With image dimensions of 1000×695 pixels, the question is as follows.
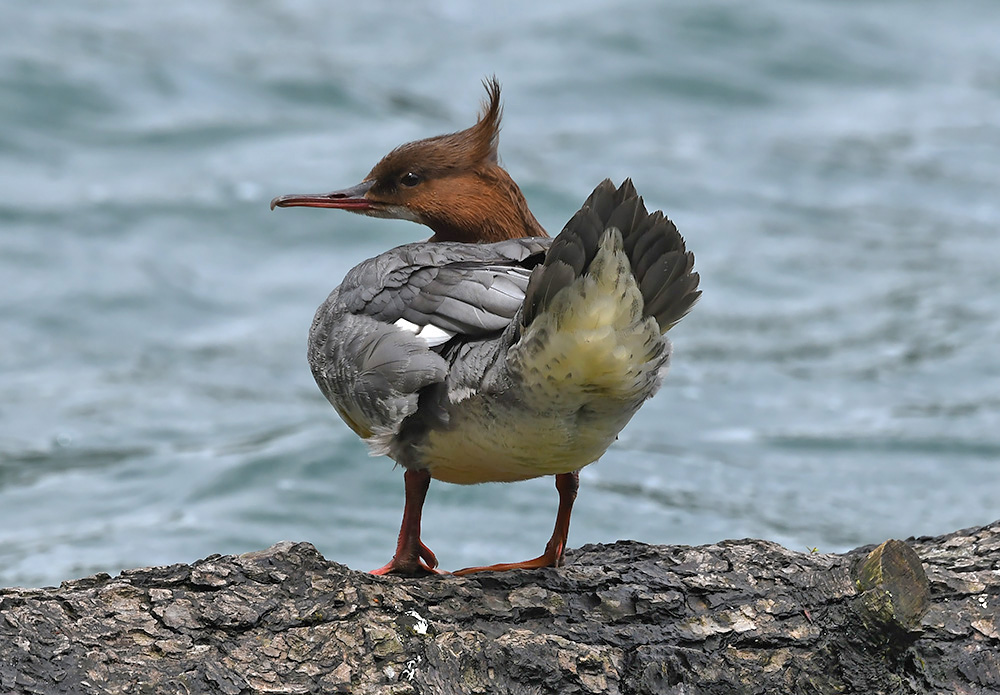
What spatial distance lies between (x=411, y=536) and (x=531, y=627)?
671mm

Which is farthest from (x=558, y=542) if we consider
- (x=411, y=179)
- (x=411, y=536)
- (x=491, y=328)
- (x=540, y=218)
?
(x=540, y=218)

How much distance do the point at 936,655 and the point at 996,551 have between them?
0.43 meters

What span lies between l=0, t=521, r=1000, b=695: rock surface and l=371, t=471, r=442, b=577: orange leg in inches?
17.2

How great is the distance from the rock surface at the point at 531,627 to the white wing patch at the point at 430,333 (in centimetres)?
58

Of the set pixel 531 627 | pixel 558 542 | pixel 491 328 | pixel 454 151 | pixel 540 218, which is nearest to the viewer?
pixel 531 627

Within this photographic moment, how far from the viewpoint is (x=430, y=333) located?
335cm

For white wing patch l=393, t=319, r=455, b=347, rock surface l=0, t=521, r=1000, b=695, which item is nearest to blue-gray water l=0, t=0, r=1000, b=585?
white wing patch l=393, t=319, r=455, b=347

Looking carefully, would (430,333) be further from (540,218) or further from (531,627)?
(540,218)

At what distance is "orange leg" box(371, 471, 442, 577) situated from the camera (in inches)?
140

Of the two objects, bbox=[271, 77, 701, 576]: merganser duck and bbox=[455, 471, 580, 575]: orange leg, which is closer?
bbox=[271, 77, 701, 576]: merganser duck

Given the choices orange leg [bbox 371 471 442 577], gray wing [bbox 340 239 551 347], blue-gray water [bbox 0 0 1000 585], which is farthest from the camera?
blue-gray water [bbox 0 0 1000 585]

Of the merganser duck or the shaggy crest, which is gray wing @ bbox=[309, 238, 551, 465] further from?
the shaggy crest

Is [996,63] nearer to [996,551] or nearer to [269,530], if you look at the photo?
[269,530]

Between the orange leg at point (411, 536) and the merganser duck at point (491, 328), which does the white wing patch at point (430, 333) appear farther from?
the orange leg at point (411, 536)
